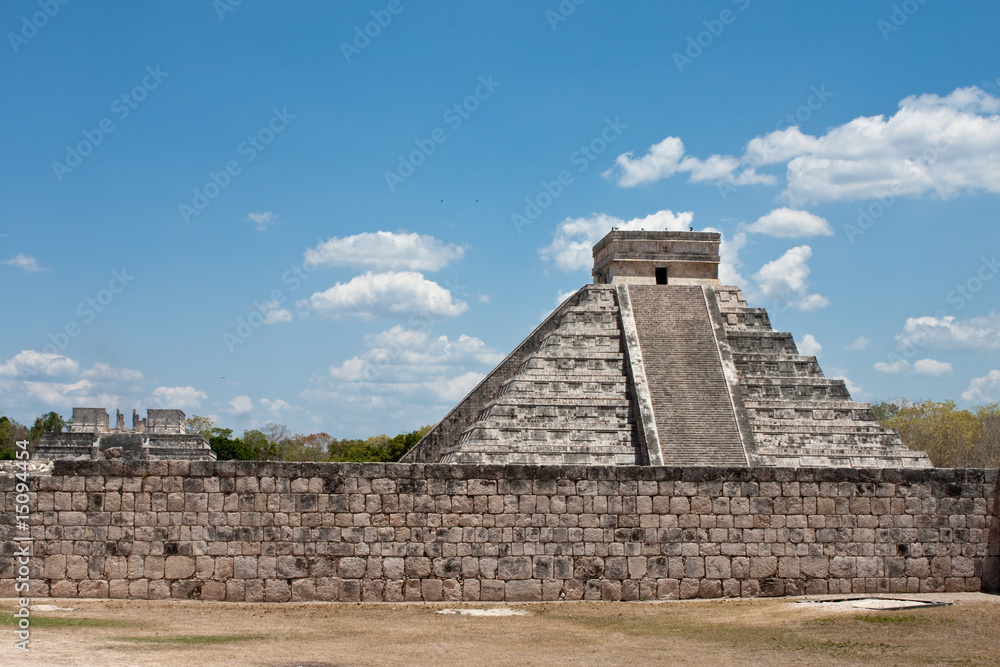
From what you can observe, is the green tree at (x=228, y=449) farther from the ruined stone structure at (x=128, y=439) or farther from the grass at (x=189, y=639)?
the grass at (x=189, y=639)

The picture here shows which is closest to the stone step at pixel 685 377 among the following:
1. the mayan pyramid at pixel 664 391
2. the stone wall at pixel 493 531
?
the mayan pyramid at pixel 664 391

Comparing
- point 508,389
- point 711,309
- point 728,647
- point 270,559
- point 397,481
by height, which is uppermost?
point 711,309

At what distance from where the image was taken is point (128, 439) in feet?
102

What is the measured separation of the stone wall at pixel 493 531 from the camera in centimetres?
1198

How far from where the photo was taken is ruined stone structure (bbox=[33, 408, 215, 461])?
1225 inches

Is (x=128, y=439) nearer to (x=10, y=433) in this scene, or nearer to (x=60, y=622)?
(x=60, y=622)

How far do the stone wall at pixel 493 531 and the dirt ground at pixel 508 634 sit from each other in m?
0.31

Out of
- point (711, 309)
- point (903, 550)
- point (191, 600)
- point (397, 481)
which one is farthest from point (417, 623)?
point (711, 309)

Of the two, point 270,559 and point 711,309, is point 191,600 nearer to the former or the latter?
point 270,559

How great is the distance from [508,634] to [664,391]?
783 inches

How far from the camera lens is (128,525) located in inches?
472

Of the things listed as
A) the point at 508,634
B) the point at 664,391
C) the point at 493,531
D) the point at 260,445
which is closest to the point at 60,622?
the point at 508,634

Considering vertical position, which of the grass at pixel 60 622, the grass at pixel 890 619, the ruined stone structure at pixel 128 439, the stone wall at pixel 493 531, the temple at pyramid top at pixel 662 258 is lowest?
the grass at pixel 890 619

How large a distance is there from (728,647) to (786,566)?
3.08 metres
